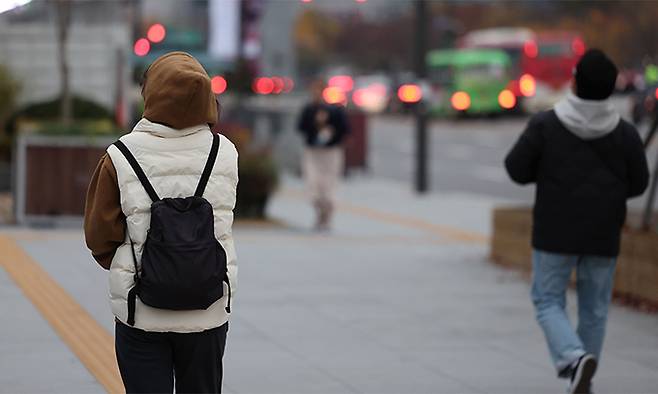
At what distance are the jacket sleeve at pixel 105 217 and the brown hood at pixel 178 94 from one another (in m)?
0.23

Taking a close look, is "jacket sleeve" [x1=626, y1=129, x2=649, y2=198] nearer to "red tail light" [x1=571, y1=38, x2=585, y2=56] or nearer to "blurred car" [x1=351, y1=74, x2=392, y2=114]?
"red tail light" [x1=571, y1=38, x2=585, y2=56]

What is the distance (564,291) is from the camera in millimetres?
6789

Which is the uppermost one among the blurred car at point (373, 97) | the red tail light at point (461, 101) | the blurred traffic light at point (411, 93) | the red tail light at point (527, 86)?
the blurred traffic light at point (411, 93)

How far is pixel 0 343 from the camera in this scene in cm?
800

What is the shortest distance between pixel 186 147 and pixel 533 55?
160ft

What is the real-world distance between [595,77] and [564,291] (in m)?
1.04

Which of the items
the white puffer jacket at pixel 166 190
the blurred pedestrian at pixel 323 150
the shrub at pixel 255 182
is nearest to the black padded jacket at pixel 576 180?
the white puffer jacket at pixel 166 190

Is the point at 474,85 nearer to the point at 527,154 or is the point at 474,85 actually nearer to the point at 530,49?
the point at 530,49

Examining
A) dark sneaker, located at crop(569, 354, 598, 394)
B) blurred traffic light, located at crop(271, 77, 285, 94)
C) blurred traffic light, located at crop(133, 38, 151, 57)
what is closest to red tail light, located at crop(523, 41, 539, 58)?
blurred traffic light, located at crop(271, 77, 285, 94)

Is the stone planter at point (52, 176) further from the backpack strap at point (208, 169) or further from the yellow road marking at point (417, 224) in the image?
the backpack strap at point (208, 169)

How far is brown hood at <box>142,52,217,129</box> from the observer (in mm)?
4539

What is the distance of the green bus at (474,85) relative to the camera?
49.8 metres

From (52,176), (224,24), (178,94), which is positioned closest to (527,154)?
(178,94)

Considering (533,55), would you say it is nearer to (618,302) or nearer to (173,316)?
(618,302)
